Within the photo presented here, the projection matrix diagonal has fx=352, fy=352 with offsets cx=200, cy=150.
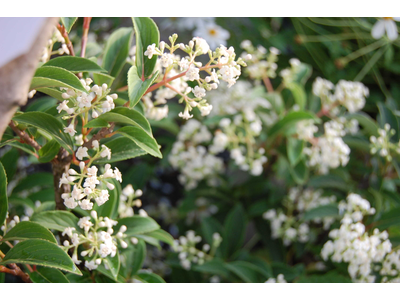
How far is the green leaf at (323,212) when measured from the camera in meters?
0.82

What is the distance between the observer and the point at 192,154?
962 mm

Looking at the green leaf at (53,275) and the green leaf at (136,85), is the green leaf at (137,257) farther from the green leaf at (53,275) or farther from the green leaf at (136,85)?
the green leaf at (136,85)

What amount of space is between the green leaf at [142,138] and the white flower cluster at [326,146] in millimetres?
536

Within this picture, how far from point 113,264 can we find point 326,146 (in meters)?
0.58

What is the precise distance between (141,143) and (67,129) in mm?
95

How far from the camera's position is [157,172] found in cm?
120

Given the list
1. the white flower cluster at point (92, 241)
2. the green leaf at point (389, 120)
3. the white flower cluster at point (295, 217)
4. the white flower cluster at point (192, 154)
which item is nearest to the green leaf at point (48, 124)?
the white flower cluster at point (92, 241)

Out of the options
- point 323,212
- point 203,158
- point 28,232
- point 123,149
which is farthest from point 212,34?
point 28,232

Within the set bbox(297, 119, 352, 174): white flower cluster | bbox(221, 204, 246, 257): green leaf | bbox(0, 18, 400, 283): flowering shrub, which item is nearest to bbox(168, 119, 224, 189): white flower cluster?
bbox(0, 18, 400, 283): flowering shrub

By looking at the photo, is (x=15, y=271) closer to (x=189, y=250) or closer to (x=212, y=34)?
(x=189, y=250)

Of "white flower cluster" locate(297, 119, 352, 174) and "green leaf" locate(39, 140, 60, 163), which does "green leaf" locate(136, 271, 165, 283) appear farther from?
"white flower cluster" locate(297, 119, 352, 174)

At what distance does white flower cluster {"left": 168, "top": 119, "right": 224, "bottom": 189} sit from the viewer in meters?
0.96
